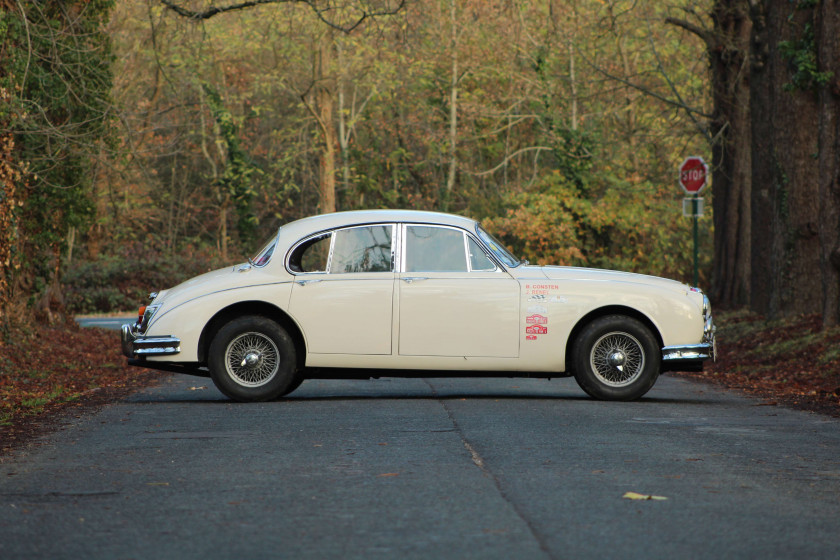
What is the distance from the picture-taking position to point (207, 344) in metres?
12.2

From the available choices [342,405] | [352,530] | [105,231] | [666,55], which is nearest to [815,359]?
[342,405]

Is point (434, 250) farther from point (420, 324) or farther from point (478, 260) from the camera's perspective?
point (420, 324)

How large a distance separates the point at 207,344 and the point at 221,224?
4279 centimetres

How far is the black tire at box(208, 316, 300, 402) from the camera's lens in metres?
12.1

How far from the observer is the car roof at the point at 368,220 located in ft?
40.8

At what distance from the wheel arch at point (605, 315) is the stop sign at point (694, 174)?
15172mm

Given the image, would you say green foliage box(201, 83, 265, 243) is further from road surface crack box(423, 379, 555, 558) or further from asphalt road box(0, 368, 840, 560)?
road surface crack box(423, 379, 555, 558)

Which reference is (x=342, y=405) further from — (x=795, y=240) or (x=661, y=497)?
(x=795, y=240)

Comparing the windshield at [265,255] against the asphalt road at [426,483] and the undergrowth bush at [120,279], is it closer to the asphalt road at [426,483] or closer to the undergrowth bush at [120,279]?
the asphalt road at [426,483]

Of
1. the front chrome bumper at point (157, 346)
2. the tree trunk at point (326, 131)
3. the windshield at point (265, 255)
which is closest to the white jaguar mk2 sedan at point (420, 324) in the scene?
the front chrome bumper at point (157, 346)

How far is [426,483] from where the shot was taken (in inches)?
282

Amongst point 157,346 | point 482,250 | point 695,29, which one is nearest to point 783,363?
point 482,250

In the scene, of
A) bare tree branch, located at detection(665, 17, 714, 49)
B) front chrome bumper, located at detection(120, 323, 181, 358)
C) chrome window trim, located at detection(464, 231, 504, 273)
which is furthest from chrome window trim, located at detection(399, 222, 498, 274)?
bare tree branch, located at detection(665, 17, 714, 49)

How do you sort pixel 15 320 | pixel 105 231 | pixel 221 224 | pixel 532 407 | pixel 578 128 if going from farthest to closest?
pixel 221 224
pixel 105 231
pixel 578 128
pixel 15 320
pixel 532 407
